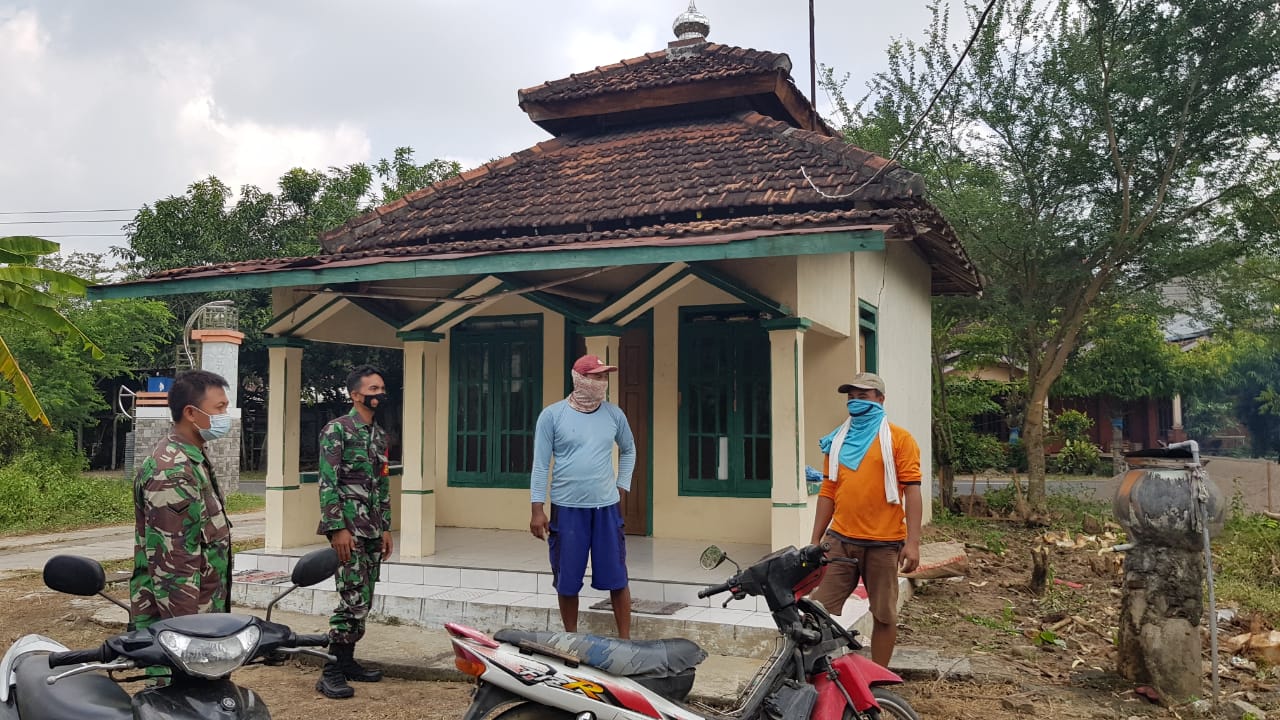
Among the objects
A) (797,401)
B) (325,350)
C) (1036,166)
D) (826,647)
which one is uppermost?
(1036,166)

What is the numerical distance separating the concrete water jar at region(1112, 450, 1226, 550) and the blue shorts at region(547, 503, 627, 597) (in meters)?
2.95

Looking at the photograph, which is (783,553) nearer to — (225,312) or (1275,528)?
(1275,528)

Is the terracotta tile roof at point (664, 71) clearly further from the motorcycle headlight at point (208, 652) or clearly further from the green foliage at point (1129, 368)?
the green foliage at point (1129, 368)

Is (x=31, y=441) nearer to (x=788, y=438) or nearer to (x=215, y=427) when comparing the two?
(x=788, y=438)

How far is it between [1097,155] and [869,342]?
18.9 feet

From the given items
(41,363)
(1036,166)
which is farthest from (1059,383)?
(41,363)

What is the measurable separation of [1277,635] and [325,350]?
21.3 metres

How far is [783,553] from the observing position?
3.60 meters

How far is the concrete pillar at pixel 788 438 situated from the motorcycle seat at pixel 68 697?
15.2 feet

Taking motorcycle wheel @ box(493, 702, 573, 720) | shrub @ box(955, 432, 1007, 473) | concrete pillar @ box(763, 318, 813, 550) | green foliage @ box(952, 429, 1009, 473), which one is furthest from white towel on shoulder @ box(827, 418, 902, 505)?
shrub @ box(955, 432, 1007, 473)

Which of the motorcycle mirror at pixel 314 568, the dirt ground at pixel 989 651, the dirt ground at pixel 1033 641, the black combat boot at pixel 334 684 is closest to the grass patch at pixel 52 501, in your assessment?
the dirt ground at pixel 989 651

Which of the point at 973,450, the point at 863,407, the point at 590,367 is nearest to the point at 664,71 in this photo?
the point at 590,367

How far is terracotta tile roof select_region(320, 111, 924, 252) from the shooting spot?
8.42m

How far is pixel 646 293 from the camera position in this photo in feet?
23.8
